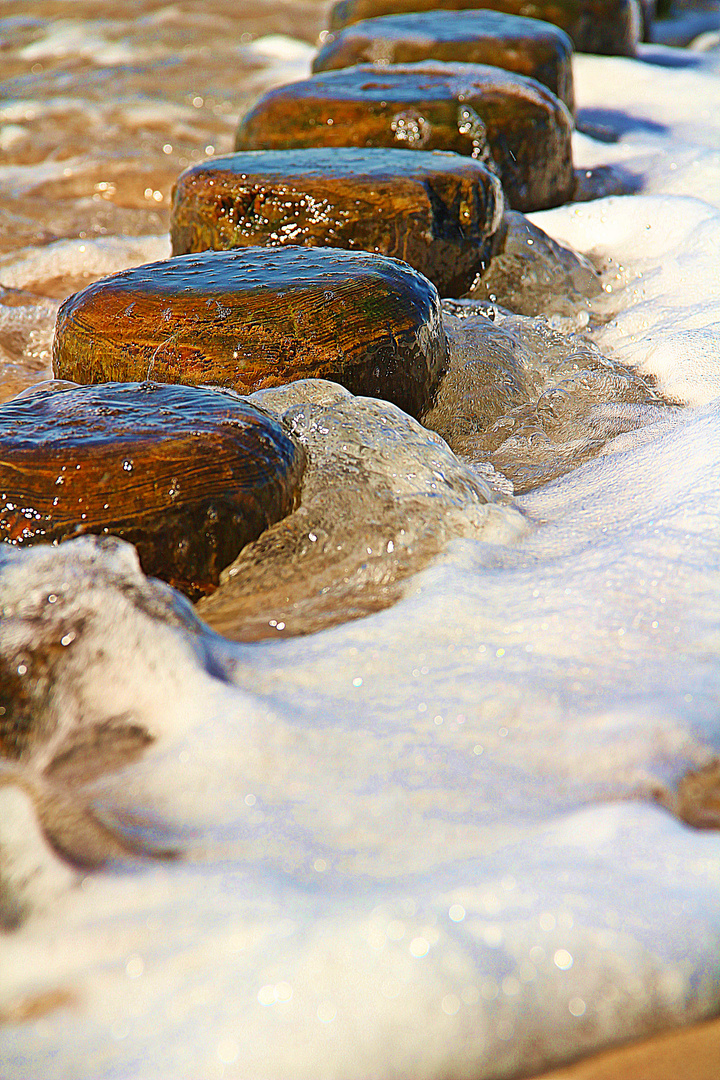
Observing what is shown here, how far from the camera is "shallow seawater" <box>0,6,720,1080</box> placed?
1.06 meters

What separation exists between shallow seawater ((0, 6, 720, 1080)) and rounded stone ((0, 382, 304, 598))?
9 centimetres

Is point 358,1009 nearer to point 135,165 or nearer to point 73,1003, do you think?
point 73,1003

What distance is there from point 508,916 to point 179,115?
260 inches

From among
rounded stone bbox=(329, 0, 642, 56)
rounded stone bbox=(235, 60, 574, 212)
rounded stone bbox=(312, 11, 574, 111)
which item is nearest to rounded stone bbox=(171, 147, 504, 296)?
rounded stone bbox=(235, 60, 574, 212)

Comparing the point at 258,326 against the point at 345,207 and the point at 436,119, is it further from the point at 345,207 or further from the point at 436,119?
the point at 436,119

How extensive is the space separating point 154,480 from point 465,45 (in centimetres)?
445

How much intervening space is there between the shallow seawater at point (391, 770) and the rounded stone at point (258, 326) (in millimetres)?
199

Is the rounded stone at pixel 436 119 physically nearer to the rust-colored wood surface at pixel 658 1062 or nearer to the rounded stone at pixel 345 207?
the rounded stone at pixel 345 207

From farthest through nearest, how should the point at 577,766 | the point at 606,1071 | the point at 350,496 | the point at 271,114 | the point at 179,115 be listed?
the point at 179,115 < the point at 271,114 < the point at 350,496 < the point at 577,766 < the point at 606,1071

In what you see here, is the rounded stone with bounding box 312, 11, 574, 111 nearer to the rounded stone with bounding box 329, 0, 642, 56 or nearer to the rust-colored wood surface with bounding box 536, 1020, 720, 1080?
the rounded stone with bounding box 329, 0, 642, 56

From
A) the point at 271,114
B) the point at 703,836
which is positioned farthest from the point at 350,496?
the point at 271,114

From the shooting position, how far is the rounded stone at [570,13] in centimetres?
645

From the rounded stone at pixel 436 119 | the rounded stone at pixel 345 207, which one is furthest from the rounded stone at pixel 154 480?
the rounded stone at pixel 436 119

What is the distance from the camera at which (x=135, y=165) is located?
5469 millimetres
